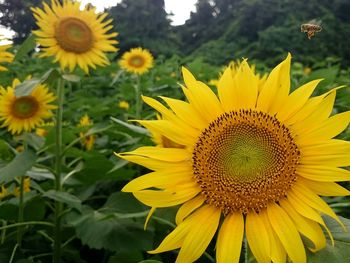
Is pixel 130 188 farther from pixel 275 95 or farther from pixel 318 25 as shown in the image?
pixel 318 25

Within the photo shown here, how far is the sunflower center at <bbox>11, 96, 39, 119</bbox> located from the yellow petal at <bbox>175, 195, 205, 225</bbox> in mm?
1864

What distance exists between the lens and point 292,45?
8055mm

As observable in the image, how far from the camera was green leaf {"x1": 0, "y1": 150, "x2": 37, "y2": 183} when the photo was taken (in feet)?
6.58

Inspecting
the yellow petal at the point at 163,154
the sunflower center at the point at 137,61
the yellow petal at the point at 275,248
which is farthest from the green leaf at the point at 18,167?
the sunflower center at the point at 137,61

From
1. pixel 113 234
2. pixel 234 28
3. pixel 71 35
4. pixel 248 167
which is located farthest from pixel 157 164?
pixel 234 28

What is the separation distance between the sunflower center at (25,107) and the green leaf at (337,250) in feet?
7.04

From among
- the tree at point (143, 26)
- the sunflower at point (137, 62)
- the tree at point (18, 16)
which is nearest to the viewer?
the sunflower at point (137, 62)

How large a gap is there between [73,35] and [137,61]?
3286mm

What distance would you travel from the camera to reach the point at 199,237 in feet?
4.28

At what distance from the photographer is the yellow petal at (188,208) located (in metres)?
1.36

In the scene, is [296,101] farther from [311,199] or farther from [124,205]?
[124,205]

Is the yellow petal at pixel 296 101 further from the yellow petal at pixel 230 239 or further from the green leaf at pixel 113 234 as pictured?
the green leaf at pixel 113 234

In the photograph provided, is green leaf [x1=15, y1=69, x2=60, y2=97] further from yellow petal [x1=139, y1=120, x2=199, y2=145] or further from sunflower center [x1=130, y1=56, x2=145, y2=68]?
sunflower center [x1=130, y1=56, x2=145, y2=68]

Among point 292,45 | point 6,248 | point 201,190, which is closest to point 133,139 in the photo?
point 6,248
